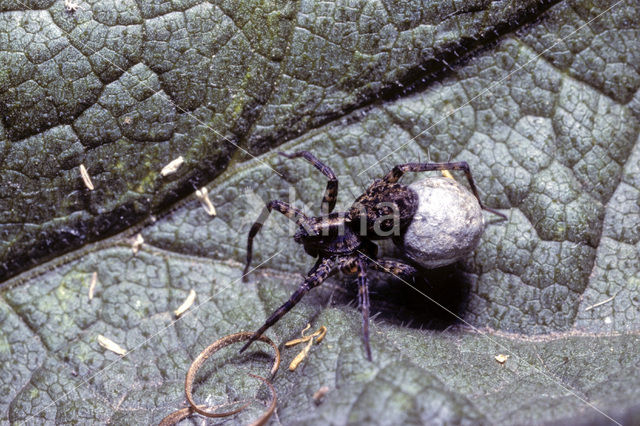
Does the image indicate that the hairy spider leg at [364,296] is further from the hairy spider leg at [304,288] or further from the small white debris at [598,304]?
the small white debris at [598,304]

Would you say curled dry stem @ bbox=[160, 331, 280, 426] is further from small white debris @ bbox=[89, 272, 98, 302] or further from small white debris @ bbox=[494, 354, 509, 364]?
small white debris @ bbox=[494, 354, 509, 364]

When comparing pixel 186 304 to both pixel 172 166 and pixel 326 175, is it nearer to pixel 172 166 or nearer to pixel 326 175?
pixel 172 166

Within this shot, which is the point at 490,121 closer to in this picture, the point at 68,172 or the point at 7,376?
the point at 68,172

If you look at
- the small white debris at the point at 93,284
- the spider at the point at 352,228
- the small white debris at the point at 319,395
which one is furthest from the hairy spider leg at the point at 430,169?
the small white debris at the point at 93,284

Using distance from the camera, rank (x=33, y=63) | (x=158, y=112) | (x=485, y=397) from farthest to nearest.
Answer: (x=158, y=112) → (x=33, y=63) → (x=485, y=397)

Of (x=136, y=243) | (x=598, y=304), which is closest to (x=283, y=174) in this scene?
(x=136, y=243)

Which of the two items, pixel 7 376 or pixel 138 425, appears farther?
pixel 7 376

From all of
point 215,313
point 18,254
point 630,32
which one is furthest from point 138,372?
point 630,32
